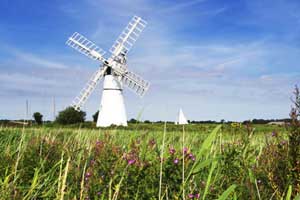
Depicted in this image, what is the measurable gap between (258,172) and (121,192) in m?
1.35

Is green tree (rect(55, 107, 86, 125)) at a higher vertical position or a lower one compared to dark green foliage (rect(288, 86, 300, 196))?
higher

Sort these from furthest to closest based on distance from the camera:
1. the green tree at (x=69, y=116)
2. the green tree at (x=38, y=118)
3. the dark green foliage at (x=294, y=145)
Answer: the green tree at (x=69, y=116) < the green tree at (x=38, y=118) < the dark green foliage at (x=294, y=145)

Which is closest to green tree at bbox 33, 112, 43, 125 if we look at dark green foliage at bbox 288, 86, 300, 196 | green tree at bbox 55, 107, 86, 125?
dark green foliage at bbox 288, 86, 300, 196

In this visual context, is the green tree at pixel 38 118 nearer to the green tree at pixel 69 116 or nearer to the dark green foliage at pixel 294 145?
the dark green foliage at pixel 294 145

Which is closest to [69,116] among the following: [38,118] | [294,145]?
[38,118]

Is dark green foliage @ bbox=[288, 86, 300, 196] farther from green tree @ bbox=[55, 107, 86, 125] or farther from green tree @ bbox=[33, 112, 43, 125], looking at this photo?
green tree @ bbox=[55, 107, 86, 125]

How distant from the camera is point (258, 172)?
143 inches

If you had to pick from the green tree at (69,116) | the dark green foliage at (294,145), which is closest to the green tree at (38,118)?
the dark green foliage at (294,145)

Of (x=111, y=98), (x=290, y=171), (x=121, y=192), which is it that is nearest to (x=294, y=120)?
(x=290, y=171)

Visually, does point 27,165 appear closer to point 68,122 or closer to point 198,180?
point 198,180

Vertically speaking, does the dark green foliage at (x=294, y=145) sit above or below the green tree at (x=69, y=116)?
below

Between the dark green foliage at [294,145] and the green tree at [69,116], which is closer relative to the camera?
the dark green foliage at [294,145]

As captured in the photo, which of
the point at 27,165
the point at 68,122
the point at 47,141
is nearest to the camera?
the point at 27,165

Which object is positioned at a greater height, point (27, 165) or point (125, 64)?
point (125, 64)
